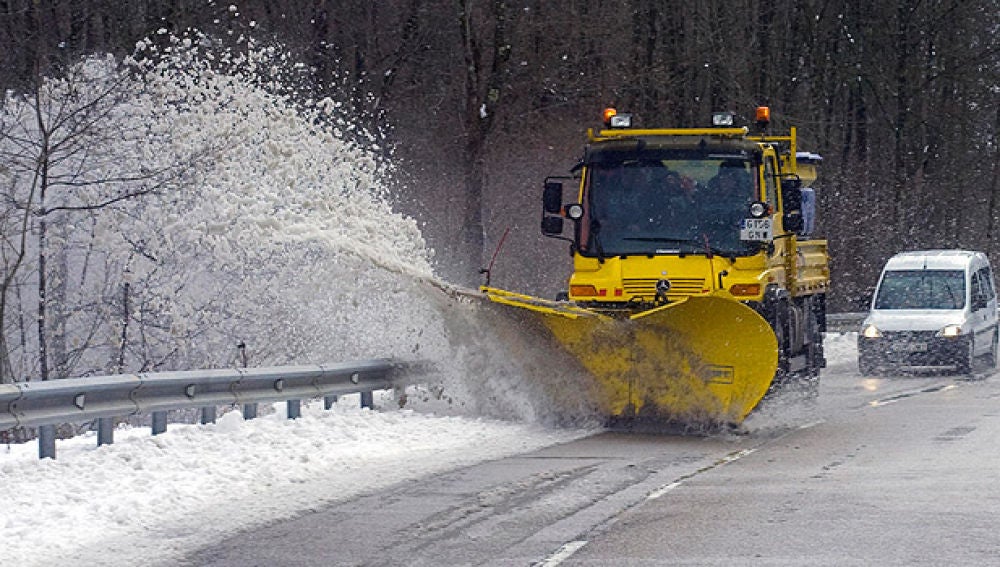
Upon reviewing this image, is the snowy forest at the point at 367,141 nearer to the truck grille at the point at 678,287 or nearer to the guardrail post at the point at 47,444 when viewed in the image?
the truck grille at the point at 678,287

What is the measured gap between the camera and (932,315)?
2430 centimetres

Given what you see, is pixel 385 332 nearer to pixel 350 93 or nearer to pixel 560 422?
pixel 560 422

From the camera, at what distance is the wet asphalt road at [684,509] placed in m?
8.16

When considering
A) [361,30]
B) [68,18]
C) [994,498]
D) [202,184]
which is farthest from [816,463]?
[361,30]

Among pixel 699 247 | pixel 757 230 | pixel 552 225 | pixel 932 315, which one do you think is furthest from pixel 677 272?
pixel 932 315

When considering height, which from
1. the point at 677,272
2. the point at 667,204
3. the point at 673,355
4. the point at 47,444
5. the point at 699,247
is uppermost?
the point at 667,204

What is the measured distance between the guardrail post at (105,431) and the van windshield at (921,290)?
1645 centimetres

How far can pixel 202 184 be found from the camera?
1861 centimetres

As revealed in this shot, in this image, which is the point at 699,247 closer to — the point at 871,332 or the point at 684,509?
the point at 684,509

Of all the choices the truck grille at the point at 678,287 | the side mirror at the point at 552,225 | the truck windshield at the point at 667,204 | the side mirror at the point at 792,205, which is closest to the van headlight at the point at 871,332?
the side mirror at the point at 792,205

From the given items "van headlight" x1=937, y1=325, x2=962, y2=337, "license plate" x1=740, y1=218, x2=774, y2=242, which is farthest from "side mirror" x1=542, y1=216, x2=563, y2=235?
"van headlight" x1=937, y1=325, x2=962, y2=337

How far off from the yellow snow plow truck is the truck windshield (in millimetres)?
11

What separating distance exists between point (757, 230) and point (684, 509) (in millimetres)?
5791

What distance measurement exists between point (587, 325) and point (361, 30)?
1965cm
